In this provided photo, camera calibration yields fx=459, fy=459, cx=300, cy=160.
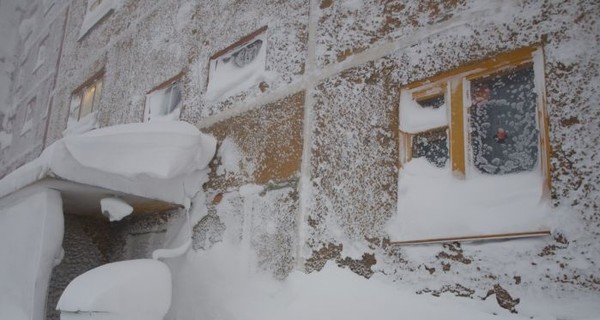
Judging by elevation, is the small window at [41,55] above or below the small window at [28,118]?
above

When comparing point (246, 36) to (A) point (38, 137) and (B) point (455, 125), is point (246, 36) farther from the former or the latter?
(A) point (38, 137)

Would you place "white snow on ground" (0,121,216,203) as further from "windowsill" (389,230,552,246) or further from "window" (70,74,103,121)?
"window" (70,74,103,121)

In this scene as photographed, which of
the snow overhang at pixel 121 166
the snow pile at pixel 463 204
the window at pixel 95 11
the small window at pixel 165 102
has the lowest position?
the snow pile at pixel 463 204

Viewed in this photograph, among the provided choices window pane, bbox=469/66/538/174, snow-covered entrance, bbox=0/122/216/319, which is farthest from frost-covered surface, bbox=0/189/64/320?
window pane, bbox=469/66/538/174

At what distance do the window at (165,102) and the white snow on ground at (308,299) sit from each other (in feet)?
5.54

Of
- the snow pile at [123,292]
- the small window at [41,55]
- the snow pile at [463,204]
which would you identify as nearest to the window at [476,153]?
the snow pile at [463,204]

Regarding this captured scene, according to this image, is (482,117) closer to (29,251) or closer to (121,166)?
(121,166)

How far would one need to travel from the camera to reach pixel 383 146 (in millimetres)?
2752

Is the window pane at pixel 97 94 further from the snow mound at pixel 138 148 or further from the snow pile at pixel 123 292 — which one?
the snow pile at pixel 123 292

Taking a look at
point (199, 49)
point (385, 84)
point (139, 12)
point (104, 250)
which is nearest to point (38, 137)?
point (139, 12)

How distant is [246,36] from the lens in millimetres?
4066

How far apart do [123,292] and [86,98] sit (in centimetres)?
461

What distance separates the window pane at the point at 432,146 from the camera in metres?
2.55

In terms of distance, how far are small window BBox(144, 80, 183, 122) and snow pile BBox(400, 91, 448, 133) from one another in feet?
8.89
